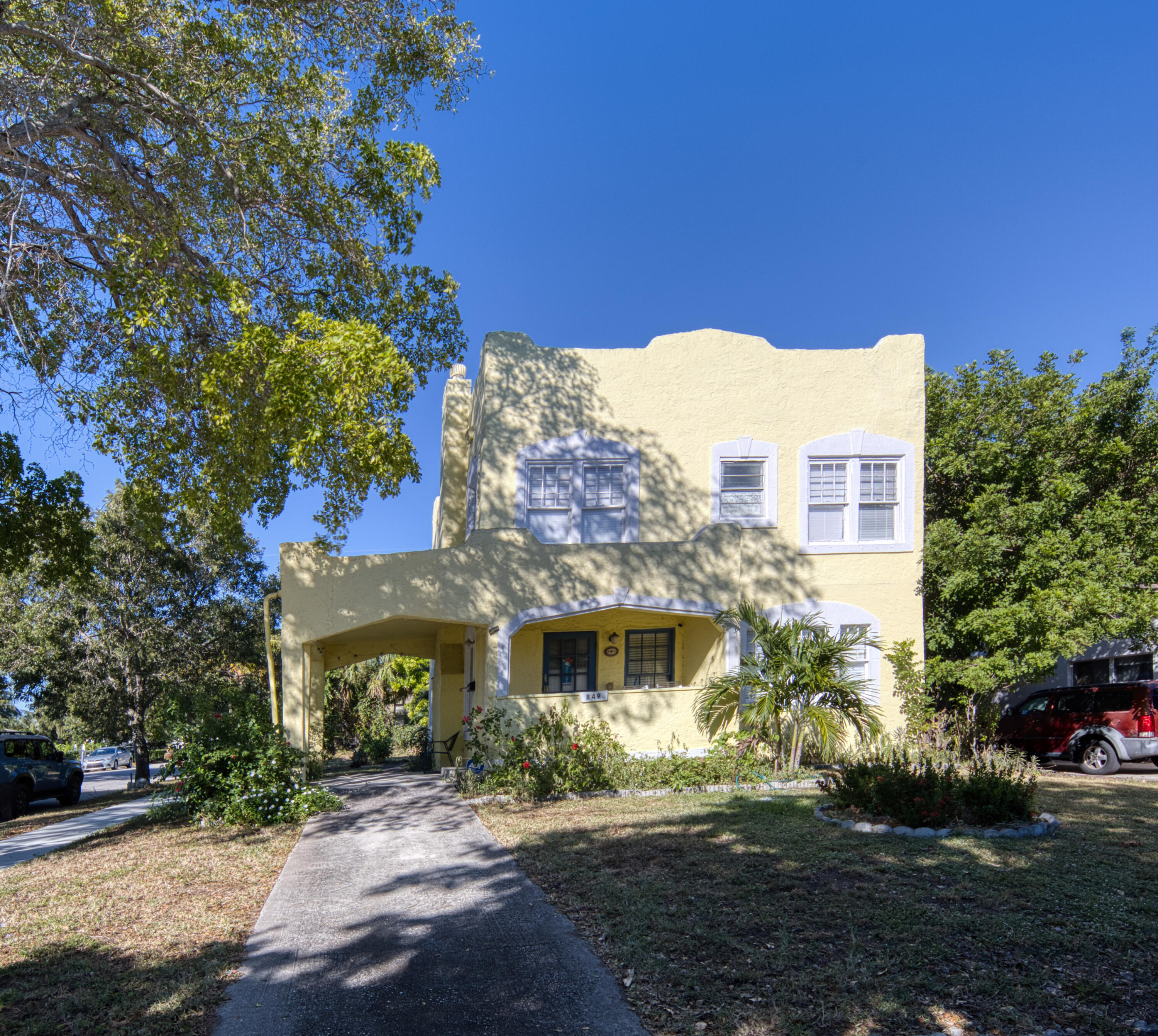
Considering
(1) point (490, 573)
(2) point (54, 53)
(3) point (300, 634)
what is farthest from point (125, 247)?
(1) point (490, 573)

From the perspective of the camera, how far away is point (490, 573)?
13789 millimetres

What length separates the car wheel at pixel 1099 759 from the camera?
1380cm

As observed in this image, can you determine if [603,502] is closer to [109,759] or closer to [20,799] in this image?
[20,799]

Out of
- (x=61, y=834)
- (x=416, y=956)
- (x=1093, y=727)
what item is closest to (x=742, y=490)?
(x=1093, y=727)

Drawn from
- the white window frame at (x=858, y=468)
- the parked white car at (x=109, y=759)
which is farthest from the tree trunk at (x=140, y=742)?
the parked white car at (x=109, y=759)

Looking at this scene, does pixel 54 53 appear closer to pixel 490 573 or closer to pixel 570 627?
pixel 490 573

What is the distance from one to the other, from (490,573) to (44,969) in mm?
8831

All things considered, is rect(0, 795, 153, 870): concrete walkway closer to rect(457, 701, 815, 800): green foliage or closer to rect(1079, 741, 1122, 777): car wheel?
rect(457, 701, 815, 800): green foliage

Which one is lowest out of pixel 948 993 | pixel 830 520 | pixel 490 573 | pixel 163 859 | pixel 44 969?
pixel 163 859

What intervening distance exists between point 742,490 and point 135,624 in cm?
1802

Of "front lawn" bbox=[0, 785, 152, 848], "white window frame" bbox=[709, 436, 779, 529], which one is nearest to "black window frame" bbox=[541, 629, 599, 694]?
"white window frame" bbox=[709, 436, 779, 529]

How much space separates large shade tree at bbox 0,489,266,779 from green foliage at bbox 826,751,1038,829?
17345 millimetres

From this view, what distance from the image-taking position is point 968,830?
26.1 ft

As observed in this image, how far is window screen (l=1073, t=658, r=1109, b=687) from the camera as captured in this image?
59.3 feet
